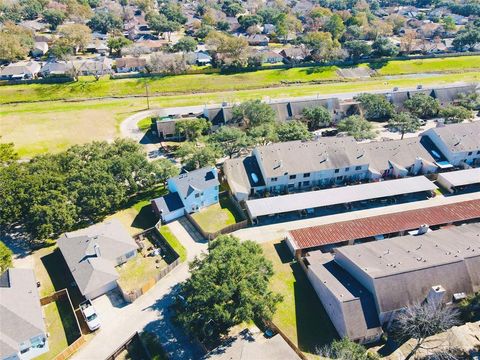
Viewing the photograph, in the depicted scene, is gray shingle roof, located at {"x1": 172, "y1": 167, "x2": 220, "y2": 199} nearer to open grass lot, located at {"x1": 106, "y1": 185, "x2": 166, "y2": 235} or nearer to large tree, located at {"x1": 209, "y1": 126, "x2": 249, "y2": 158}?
open grass lot, located at {"x1": 106, "y1": 185, "x2": 166, "y2": 235}

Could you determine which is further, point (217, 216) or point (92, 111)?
point (92, 111)

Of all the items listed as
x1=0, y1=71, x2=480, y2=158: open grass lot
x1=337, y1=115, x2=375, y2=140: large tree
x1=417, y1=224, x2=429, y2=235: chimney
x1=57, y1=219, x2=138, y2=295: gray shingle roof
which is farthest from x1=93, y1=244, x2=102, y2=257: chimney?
x1=337, y1=115, x2=375, y2=140: large tree

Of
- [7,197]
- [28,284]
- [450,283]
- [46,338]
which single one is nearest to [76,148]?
[7,197]

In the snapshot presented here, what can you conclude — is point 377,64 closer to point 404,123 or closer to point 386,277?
point 404,123

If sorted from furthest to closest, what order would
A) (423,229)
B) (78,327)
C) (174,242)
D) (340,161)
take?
(340,161), (174,242), (423,229), (78,327)

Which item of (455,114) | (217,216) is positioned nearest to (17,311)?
(217,216)

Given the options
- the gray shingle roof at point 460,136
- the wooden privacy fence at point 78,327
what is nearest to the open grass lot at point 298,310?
the wooden privacy fence at point 78,327

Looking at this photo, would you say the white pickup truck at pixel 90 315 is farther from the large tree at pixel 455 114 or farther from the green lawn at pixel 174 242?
the large tree at pixel 455 114
